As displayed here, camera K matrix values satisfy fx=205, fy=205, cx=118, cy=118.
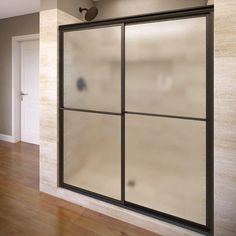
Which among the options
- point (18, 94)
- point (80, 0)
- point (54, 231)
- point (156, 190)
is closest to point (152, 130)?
point (156, 190)

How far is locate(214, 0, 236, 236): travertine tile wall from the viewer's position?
148 centimetres

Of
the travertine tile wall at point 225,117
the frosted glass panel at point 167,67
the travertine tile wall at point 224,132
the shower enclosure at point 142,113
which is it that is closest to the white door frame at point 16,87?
the shower enclosure at point 142,113

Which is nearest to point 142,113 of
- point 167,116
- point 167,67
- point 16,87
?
point 167,116

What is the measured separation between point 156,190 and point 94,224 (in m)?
0.68

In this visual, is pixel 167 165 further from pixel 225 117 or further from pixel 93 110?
pixel 93 110

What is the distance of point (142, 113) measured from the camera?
1891 millimetres

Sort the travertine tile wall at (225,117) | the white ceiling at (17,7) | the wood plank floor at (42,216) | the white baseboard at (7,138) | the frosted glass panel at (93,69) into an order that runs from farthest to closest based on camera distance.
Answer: the white baseboard at (7,138)
the white ceiling at (17,7)
the frosted glass panel at (93,69)
the wood plank floor at (42,216)
the travertine tile wall at (225,117)

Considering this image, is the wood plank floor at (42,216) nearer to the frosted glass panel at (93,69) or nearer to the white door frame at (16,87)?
the frosted glass panel at (93,69)

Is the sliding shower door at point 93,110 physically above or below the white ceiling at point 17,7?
below

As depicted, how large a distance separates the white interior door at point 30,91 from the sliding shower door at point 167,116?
2.86 m

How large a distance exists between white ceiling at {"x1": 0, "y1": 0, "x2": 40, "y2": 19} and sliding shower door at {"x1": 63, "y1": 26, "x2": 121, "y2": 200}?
1.61 m

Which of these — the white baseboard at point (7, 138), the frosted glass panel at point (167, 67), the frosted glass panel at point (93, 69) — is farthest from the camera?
the white baseboard at point (7, 138)

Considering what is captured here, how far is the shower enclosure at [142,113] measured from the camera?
5.49ft

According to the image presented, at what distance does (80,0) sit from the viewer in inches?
103
